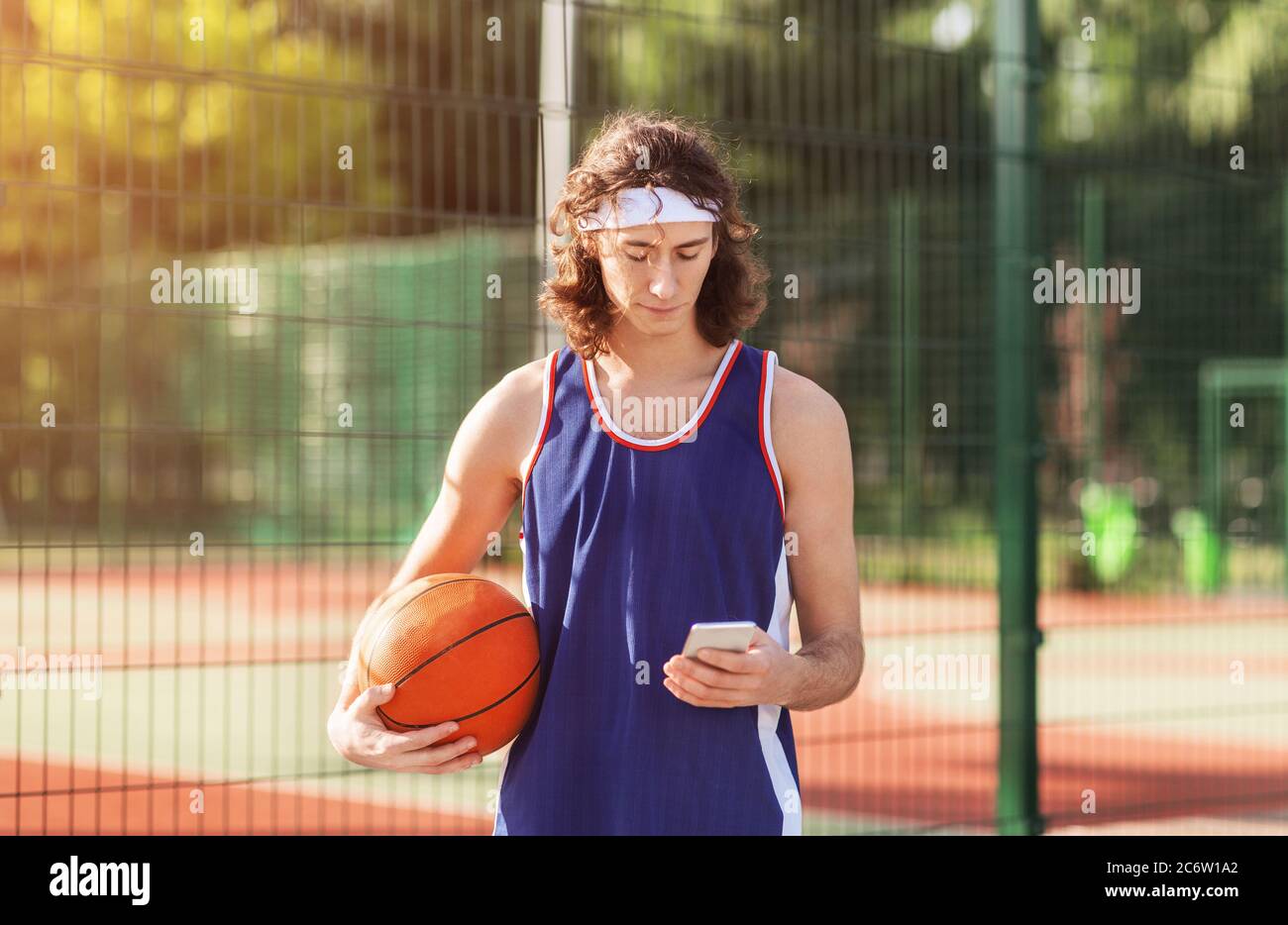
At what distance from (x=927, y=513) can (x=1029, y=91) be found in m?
1.56

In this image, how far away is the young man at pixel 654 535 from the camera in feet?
7.02

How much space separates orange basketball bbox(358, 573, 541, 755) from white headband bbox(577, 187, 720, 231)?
58 cm

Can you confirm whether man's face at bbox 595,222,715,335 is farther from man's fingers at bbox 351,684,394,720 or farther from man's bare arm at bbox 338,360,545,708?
man's fingers at bbox 351,684,394,720

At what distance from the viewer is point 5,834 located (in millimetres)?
3787

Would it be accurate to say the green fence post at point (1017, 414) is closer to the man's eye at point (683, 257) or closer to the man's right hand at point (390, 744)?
the man's eye at point (683, 257)

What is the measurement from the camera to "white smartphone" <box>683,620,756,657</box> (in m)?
1.98

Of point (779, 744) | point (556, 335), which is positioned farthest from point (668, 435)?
point (556, 335)

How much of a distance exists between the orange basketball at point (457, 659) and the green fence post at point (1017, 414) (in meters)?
3.05

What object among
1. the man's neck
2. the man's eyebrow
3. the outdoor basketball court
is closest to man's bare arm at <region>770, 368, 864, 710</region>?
the man's neck

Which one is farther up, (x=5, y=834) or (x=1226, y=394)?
(x=1226, y=394)

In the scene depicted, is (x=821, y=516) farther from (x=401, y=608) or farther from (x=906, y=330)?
(x=906, y=330)
